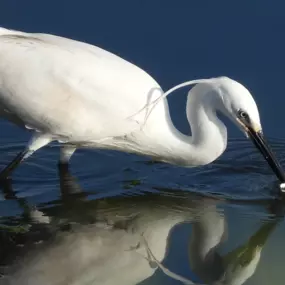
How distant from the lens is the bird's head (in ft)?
17.1

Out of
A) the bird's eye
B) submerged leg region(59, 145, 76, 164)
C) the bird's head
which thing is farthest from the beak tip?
submerged leg region(59, 145, 76, 164)

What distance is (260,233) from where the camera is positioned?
5285mm

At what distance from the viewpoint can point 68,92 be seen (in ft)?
17.4

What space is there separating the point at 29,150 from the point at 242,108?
4.03ft

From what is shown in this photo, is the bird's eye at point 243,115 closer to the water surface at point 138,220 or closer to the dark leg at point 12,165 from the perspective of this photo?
the water surface at point 138,220

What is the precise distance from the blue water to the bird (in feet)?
1.04

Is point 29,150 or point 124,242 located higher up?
point 29,150

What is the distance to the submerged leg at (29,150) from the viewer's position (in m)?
5.45

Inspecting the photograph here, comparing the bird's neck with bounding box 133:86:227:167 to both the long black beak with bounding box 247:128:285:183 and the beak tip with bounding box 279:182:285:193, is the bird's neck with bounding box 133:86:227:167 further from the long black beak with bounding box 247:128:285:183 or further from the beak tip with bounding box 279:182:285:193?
the beak tip with bounding box 279:182:285:193

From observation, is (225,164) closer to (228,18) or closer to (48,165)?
(48,165)

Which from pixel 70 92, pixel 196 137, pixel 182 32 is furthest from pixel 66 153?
pixel 182 32

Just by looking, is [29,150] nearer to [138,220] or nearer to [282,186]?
[138,220]

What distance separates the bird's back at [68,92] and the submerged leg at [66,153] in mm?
431

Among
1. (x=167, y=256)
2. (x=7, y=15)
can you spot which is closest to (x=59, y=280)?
(x=167, y=256)
